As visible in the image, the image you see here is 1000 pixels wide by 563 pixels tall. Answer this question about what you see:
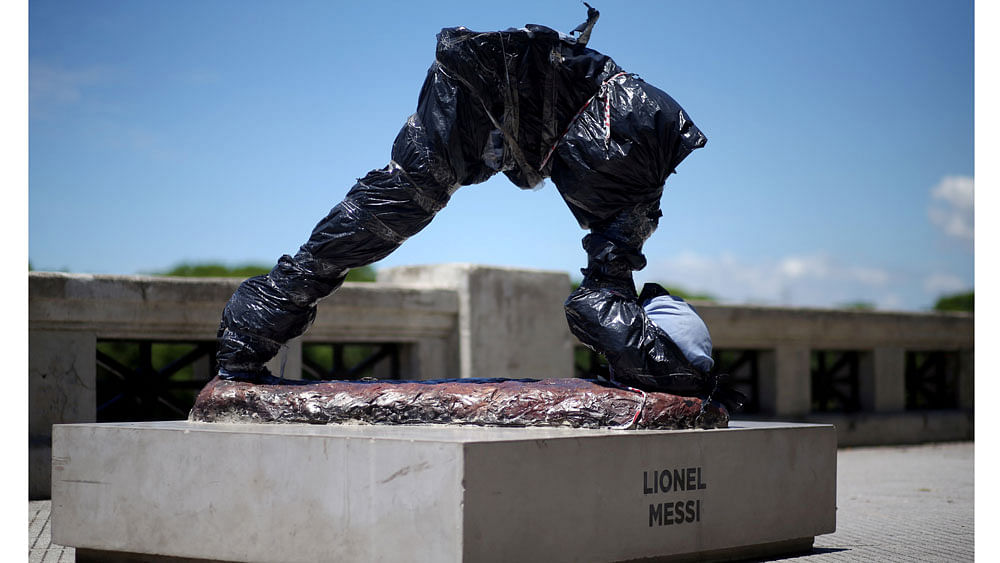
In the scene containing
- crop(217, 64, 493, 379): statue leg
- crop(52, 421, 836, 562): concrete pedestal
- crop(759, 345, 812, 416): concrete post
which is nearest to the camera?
crop(52, 421, 836, 562): concrete pedestal

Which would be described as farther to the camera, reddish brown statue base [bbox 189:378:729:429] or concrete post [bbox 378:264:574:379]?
concrete post [bbox 378:264:574:379]

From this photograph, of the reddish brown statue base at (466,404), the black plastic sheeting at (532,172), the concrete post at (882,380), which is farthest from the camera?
the concrete post at (882,380)

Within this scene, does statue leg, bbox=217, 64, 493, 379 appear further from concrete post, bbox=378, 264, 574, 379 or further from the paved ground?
concrete post, bbox=378, 264, 574, 379

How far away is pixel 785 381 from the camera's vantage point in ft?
39.2

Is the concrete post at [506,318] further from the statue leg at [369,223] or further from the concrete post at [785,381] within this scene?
the statue leg at [369,223]

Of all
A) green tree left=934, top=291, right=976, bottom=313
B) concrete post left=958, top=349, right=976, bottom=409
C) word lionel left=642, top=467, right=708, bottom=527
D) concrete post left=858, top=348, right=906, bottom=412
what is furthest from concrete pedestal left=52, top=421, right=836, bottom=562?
green tree left=934, top=291, right=976, bottom=313

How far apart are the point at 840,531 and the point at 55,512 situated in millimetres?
4050

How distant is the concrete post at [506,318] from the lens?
9750 mm

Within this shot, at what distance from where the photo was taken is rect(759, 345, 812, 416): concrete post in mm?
11867

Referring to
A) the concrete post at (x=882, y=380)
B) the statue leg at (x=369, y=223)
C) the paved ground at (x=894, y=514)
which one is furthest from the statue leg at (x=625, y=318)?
the concrete post at (x=882, y=380)

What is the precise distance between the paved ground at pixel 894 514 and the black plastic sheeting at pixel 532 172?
1265 mm

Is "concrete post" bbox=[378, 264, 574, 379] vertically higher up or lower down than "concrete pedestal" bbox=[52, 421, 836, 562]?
higher up

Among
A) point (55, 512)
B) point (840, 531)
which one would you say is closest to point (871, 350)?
point (840, 531)

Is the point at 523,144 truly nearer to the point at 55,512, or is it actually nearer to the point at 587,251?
the point at 587,251
